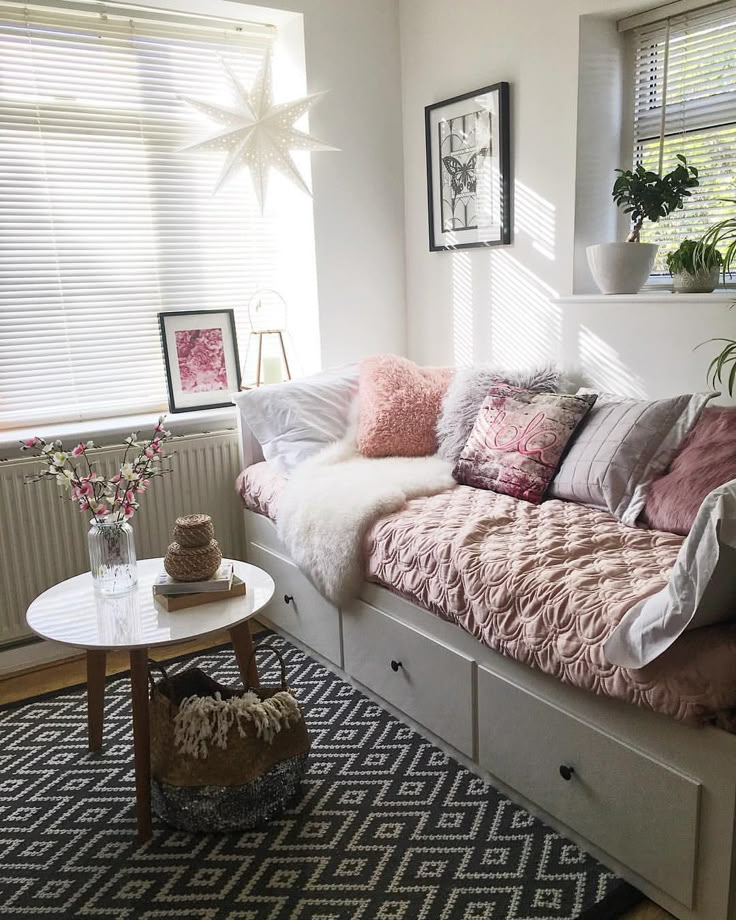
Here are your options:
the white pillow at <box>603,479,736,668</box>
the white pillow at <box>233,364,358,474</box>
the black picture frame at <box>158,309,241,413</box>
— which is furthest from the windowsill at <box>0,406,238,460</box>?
the white pillow at <box>603,479,736,668</box>

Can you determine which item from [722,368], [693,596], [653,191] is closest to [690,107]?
[653,191]

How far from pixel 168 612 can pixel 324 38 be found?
250 cm

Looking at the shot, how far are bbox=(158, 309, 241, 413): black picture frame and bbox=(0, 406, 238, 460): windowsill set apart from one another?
0.04 meters

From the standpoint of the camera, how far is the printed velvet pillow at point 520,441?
8.46 feet

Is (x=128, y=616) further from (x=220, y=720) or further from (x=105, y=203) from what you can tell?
(x=105, y=203)

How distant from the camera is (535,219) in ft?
10.3

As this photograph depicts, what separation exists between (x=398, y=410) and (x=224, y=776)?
60.2 inches

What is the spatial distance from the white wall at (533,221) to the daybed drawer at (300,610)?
121 cm

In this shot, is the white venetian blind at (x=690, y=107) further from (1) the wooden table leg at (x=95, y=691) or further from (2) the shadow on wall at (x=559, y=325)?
(1) the wooden table leg at (x=95, y=691)

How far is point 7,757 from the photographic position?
7.72 ft

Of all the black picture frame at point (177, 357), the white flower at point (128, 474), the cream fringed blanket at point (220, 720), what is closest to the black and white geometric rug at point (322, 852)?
the cream fringed blanket at point (220, 720)

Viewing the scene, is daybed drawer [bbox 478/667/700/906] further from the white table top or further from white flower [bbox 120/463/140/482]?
white flower [bbox 120/463/140/482]

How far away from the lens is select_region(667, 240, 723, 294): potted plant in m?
2.57

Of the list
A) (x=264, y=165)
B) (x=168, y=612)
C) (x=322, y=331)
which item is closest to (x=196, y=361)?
(x=322, y=331)
